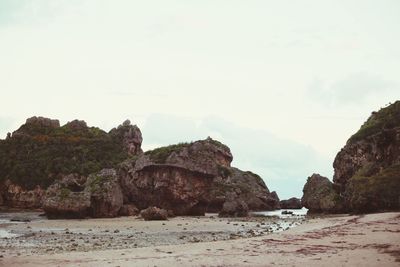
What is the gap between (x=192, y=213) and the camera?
62219mm

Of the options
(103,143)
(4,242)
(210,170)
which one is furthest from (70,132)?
(4,242)

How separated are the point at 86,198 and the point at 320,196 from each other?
3744 centimetres

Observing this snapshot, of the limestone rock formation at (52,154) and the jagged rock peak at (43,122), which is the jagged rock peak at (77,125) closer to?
the limestone rock formation at (52,154)

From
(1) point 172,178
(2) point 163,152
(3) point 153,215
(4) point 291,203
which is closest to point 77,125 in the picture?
(4) point 291,203

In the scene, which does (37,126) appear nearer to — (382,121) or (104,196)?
(104,196)

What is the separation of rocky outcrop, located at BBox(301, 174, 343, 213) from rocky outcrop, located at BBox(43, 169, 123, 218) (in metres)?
31.1

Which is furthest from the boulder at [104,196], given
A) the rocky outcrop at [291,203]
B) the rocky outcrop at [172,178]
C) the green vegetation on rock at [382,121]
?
the rocky outcrop at [291,203]

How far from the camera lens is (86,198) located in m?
50.9

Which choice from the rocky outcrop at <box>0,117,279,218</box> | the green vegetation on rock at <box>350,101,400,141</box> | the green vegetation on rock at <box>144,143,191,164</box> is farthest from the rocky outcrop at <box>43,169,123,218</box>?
the green vegetation on rock at <box>350,101,400,141</box>

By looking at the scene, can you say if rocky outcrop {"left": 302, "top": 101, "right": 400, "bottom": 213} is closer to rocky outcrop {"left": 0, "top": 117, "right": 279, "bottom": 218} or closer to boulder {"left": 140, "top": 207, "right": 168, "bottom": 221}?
rocky outcrop {"left": 0, "top": 117, "right": 279, "bottom": 218}

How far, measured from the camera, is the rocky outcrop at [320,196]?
66.2m

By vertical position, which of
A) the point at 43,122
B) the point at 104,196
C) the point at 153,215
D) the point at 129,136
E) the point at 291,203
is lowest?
the point at 153,215

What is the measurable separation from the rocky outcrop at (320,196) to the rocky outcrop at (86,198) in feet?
102

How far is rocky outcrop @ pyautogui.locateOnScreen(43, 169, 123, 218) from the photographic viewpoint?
50.3 m
